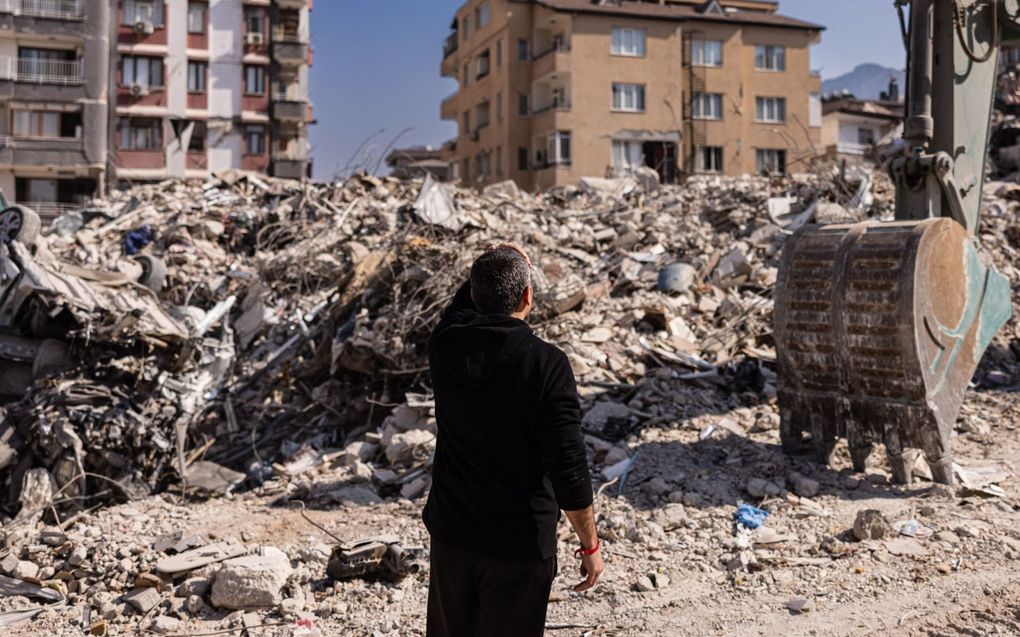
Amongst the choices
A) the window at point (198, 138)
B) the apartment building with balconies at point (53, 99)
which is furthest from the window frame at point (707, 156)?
the apartment building with balconies at point (53, 99)

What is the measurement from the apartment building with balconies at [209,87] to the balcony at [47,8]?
6.40ft

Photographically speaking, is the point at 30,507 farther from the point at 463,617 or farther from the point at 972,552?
the point at 972,552

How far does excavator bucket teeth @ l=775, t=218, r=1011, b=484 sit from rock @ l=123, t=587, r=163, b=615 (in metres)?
3.92

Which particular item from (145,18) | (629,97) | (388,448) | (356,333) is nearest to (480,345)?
(388,448)

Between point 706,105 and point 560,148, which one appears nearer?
point 560,148

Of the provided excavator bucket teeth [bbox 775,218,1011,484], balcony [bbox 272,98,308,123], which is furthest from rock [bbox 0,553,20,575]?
balcony [bbox 272,98,308,123]

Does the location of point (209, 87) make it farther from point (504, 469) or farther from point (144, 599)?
point (504, 469)

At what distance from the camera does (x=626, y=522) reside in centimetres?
494

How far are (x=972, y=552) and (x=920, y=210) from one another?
2.50 metres

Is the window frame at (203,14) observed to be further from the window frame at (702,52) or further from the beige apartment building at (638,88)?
the window frame at (702,52)

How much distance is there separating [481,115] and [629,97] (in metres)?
8.24

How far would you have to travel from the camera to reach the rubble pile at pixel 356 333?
6.19 meters

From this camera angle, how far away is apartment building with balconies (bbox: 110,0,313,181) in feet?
119

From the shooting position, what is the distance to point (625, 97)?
36.6 m
